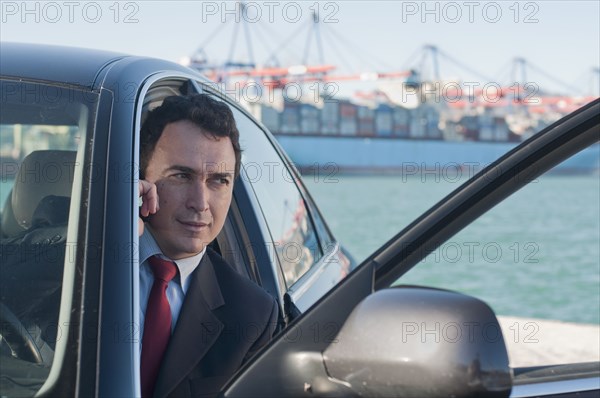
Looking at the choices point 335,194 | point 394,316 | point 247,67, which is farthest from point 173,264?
point 335,194

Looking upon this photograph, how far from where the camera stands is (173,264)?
7.57 ft

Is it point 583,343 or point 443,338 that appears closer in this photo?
point 443,338

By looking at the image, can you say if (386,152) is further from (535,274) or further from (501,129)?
(535,274)

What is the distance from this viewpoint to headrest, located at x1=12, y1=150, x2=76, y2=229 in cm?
182

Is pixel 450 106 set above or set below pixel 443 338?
above

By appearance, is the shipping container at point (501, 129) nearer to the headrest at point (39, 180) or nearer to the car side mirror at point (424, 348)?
the headrest at point (39, 180)

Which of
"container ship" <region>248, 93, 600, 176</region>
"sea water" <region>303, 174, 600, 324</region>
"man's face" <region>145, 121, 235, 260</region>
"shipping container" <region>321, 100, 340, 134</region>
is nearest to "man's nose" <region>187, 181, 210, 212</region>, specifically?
"man's face" <region>145, 121, 235, 260</region>

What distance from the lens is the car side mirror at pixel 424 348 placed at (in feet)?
4.41

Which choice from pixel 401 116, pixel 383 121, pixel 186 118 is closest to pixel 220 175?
pixel 186 118

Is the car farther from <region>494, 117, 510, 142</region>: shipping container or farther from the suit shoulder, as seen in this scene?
<region>494, 117, 510, 142</region>: shipping container

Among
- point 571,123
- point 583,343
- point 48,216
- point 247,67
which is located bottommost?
point 583,343

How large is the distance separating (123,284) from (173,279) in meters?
0.67

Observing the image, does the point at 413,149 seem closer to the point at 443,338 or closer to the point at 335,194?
the point at 335,194

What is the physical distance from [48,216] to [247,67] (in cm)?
6161
